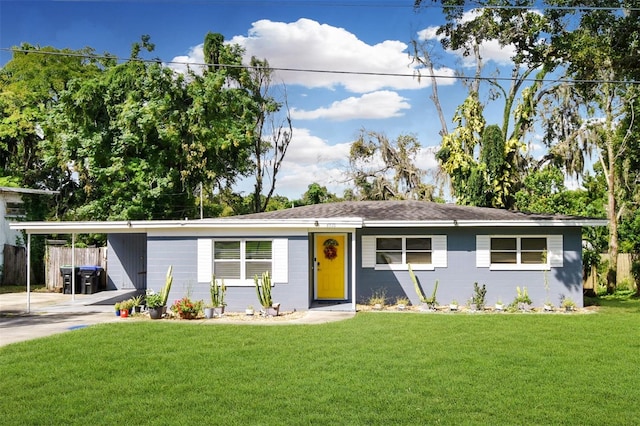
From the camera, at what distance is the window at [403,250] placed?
16250 millimetres

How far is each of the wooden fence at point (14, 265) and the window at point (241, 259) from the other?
Answer: 11483 mm

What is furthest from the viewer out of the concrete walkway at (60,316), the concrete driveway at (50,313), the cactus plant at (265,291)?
the cactus plant at (265,291)

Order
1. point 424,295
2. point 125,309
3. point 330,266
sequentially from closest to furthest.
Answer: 1. point 125,309
2. point 424,295
3. point 330,266

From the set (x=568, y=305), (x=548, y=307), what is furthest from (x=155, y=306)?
(x=568, y=305)

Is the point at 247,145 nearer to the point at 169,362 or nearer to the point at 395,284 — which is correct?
the point at 395,284

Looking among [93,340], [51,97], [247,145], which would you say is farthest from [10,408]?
[51,97]

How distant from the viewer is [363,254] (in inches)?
640

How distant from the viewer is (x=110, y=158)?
79.6ft

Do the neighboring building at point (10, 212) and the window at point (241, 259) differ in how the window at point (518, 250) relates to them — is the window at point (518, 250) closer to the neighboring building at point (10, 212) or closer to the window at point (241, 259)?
the window at point (241, 259)

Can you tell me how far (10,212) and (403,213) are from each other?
16.2 meters

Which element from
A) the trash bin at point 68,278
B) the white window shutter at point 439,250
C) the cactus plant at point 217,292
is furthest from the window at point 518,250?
the trash bin at point 68,278

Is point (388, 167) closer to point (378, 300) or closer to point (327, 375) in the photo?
point (378, 300)

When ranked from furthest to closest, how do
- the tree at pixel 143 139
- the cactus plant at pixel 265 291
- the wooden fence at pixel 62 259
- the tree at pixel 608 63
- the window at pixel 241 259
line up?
the tree at pixel 143 139, the wooden fence at pixel 62 259, the window at pixel 241 259, the tree at pixel 608 63, the cactus plant at pixel 265 291

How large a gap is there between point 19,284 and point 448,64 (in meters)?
22.7
